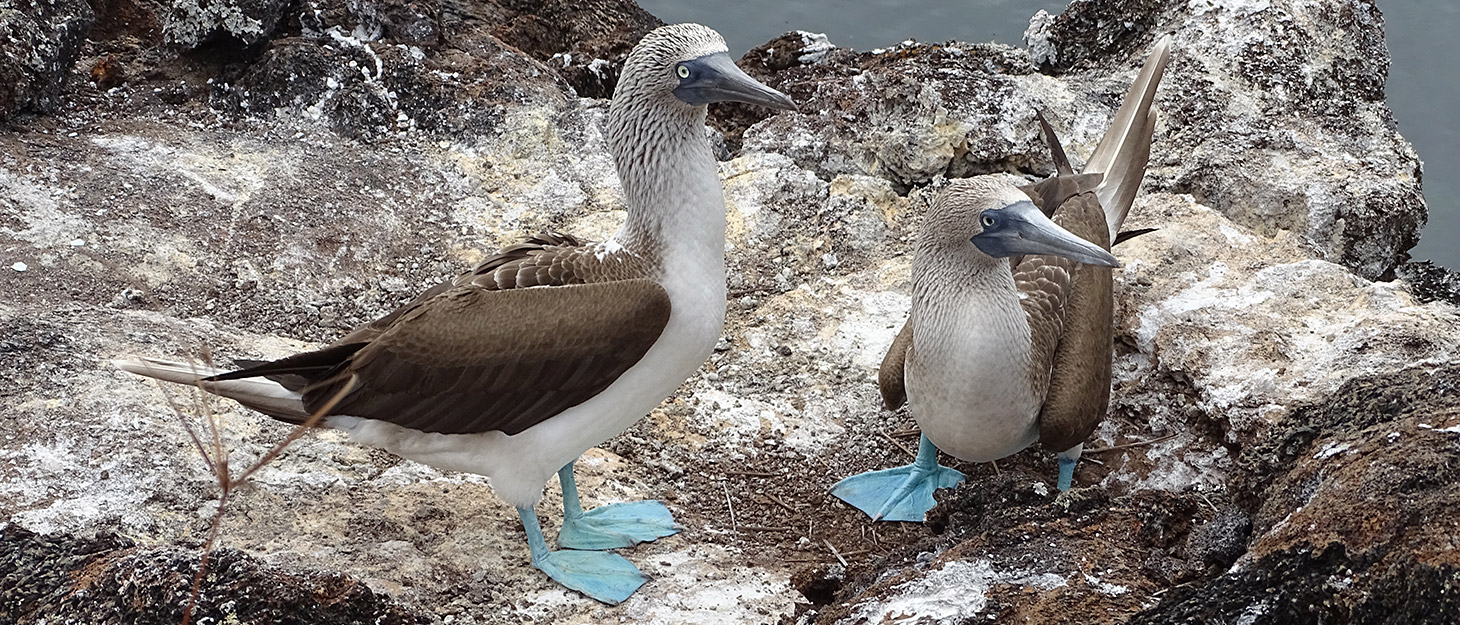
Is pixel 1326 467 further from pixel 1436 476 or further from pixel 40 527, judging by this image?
pixel 40 527

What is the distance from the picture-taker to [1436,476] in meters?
2.14

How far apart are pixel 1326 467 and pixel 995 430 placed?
1449 mm

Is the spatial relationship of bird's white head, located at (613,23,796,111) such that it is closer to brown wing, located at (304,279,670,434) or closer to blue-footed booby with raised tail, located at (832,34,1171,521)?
brown wing, located at (304,279,670,434)

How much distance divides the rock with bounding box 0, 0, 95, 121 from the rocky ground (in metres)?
0.02

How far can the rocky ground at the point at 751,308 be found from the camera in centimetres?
250

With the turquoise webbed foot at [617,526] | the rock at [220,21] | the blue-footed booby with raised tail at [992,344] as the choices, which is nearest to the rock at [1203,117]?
the blue-footed booby with raised tail at [992,344]

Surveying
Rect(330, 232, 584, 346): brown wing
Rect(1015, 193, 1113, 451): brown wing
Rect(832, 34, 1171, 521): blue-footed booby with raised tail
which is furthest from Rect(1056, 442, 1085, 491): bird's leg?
Rect(330, 232, 584, 346): brown wing

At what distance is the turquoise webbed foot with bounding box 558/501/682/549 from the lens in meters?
3.55

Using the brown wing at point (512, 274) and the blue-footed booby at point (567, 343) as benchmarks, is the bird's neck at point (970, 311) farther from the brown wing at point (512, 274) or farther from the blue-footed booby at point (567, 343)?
the brown wing at point (512, 274)

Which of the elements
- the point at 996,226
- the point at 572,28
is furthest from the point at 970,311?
the point at 572,28

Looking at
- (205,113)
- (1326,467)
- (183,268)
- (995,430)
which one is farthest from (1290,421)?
(205,113)

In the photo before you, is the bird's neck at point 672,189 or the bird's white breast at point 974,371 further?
the bird's white breast at point 974,371

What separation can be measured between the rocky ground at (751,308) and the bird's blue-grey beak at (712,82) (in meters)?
1.24

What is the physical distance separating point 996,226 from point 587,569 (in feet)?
5.12
